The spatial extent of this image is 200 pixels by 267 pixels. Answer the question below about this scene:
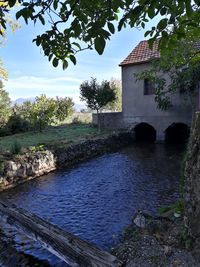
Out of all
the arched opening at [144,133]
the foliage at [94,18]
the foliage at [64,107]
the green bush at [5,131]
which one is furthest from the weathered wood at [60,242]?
the foliage at [64,107]

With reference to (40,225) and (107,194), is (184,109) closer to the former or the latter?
(107,194)

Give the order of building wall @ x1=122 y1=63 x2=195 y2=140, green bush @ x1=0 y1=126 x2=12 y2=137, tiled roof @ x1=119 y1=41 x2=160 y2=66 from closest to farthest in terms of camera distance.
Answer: building wall @ x1=122 y1=63 x2=195 y2=140 → green bush @ x1=0 y1=126 x2=12 y2=137 → tiled roof @ x1=119 y1=41 x2=160 y2=66

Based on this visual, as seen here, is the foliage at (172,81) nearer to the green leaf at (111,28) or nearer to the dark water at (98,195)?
the dark water at (98,195)

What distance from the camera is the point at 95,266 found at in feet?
14.7

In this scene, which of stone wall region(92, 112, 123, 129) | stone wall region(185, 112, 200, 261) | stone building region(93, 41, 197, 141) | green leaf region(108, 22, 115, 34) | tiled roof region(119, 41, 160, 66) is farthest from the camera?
stone wall region(92, 112, 123, 129)

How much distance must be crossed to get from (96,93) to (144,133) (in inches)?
230

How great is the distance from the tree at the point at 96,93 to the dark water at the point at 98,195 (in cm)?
840

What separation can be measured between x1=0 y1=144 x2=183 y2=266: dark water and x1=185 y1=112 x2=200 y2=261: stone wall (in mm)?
2510

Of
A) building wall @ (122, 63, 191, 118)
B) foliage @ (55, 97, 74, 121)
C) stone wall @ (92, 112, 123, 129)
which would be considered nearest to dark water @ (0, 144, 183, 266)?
building wall @ (122, 63, 191, 118)

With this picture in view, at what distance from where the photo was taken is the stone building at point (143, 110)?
21812 millimetres

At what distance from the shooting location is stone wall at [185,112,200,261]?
4.73 m

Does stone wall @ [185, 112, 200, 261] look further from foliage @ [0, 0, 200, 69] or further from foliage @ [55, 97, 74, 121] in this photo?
foliage @ [55, 97, 74, 121]

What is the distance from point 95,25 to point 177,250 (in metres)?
3.94

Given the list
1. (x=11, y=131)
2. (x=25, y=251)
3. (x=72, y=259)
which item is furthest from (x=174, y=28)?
(x=11, y=131)
